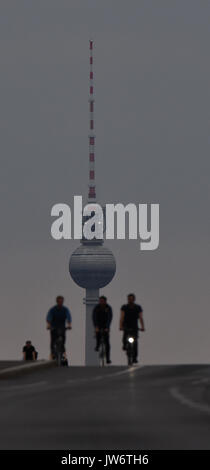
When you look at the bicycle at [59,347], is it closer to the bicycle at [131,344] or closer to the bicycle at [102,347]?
the bicycle at [102,347]

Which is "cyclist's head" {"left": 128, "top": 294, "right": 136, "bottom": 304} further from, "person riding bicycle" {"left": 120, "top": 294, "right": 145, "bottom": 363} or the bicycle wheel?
the bicycle wheel

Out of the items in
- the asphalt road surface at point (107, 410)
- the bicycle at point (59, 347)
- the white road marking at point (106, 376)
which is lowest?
the asphalt road surface at point (107, 410)

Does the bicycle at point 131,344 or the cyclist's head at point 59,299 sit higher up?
the cyclist's head at point 59,299

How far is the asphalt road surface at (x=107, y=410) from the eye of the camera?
1980cm

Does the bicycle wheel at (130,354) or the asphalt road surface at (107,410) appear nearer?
the asphalt road surface at (107,410)

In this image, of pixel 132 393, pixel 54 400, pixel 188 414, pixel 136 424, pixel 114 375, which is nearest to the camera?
pixel 136 424

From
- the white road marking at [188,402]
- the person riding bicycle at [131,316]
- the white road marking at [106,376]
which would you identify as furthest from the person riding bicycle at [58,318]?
the white road marking at [188,402]

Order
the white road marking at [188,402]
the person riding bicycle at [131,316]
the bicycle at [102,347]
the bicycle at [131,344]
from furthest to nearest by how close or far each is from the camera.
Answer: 1. the bicycle at [102,347]
2. the bicycle at [131,344]
3. the person riding bicycle at [131,316]
4. the white road marking at [188,402]

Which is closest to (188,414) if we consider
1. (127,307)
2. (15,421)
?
(15,421)

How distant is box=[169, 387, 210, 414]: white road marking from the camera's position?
2538cm

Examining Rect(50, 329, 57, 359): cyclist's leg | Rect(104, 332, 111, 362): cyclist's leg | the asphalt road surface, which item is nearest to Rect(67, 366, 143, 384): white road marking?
the asphalt road surface
